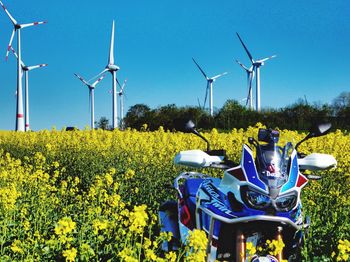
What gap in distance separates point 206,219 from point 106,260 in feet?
3.43

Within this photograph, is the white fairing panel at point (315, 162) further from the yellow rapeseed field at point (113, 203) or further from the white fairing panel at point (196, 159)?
the white fairing panel at point (196, 159)

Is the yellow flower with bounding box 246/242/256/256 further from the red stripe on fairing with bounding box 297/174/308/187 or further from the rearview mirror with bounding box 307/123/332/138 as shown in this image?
the rearview mirror with bounding box 307/123/332/138

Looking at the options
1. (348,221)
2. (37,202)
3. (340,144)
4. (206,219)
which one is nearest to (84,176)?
(37,202)

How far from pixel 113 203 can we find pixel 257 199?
109 inches

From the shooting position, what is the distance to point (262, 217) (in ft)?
11.3

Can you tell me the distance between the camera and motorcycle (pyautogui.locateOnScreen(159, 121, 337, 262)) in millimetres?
3480

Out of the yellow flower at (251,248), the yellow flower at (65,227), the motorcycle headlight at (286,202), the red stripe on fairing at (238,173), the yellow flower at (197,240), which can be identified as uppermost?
the red stripe on fairing at (238,173)

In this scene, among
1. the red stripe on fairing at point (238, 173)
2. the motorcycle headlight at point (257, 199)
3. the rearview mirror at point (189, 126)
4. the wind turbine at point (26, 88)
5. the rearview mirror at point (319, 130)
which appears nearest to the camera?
the motorcycle headlight at point (257, 199)

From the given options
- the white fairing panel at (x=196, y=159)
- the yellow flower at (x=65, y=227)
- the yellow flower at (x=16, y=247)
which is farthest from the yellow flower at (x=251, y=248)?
the yellow flower at (x=16, y=247)

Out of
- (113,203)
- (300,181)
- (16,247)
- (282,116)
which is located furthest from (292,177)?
(282,116)

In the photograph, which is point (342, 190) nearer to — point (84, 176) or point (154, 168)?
point (154, 168)

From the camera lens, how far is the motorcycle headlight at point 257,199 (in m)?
3.45

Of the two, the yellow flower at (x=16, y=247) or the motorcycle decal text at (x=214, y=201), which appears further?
the yellow flower at (x=16, y=247)

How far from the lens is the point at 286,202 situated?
3529mm
